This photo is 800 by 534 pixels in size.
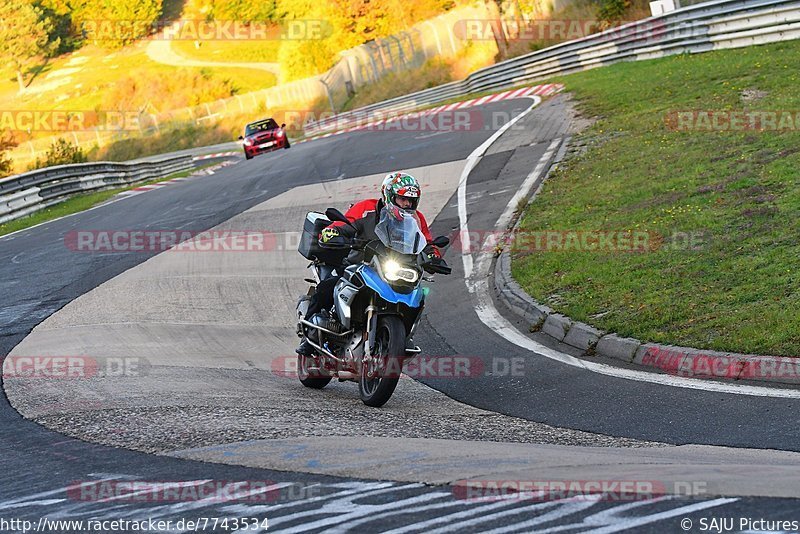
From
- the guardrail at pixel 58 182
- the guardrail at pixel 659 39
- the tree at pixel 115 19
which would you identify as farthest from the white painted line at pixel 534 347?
the tree at pixel 115 19

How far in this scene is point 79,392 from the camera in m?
8.46

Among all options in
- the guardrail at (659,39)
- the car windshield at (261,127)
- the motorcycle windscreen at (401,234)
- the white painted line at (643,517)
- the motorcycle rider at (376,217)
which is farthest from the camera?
the car windshield at (261,127)

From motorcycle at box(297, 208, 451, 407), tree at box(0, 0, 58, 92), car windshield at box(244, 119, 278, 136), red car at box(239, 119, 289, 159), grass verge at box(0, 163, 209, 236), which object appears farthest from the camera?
tree at box(0, 0, 58, 92)

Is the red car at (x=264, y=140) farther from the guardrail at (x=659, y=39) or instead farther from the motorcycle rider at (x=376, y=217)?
the motorcycle rider at (x=376, y=217)

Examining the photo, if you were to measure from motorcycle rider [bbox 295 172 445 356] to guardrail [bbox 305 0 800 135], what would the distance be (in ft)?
68.8

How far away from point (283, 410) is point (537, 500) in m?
3.57

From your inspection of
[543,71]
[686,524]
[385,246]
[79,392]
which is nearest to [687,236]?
[385,246]

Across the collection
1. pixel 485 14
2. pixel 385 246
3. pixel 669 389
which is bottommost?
pixel 669 389

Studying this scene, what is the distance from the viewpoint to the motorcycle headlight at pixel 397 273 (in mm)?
8367

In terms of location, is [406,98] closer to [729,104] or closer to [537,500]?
[729,104]

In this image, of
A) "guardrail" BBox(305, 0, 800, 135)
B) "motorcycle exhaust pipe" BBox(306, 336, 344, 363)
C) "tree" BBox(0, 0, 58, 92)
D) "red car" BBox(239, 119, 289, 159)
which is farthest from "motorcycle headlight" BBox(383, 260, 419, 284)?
"tree" BBox(0, 0, 58, 92)

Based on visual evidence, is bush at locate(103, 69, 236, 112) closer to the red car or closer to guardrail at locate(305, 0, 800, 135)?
guardrail at locate(305, 0, 800, 135)

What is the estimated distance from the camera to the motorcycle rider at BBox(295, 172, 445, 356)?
8578mm

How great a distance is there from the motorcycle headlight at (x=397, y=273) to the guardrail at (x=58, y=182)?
66.3ft
